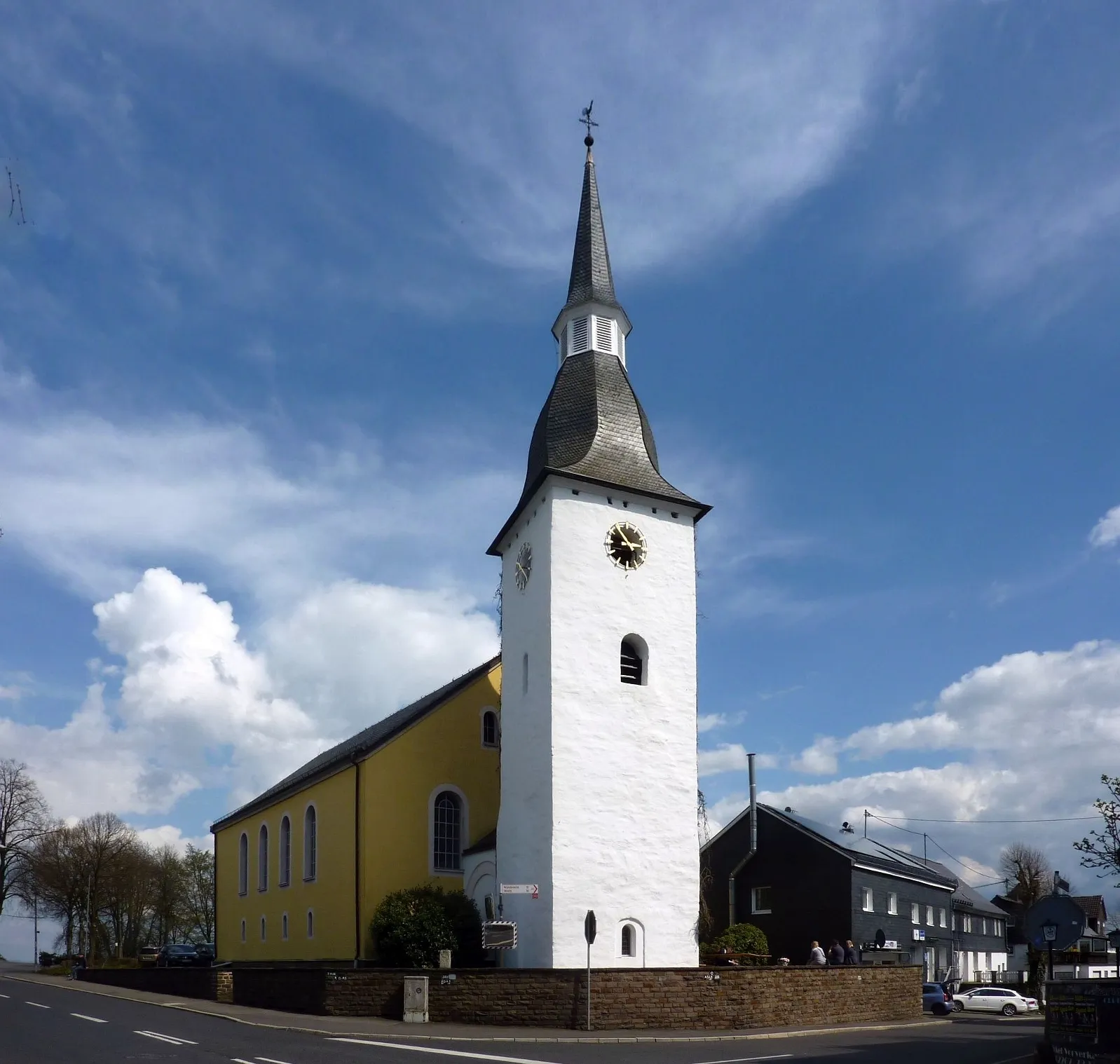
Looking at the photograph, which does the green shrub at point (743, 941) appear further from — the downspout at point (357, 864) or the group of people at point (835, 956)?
the downspout at point (357, 864)

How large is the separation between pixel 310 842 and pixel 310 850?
0.24 meters

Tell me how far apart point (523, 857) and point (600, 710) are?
12.9ft

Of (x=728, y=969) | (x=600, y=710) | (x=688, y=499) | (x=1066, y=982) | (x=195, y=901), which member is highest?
(x=688, y=499)

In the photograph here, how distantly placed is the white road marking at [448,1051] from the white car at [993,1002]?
26.9 m

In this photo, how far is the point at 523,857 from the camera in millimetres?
27062

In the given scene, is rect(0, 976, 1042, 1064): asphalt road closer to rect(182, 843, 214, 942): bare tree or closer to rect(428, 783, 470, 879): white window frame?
rect(428, 783, 470, 879): white window frame

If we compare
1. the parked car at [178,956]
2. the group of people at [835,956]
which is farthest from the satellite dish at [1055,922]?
the parked car at [178,956]

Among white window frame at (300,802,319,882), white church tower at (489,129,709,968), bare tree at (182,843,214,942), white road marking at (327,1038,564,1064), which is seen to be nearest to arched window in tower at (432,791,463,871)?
white church tower at (489,129,709,968)

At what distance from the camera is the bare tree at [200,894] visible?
80188 mm

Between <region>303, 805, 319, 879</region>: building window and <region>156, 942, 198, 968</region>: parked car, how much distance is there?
39.7 ft

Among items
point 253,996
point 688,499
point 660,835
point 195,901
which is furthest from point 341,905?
point 195,901

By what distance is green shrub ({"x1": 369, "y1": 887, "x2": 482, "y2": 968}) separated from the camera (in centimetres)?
2831

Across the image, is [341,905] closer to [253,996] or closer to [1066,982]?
[253,996]

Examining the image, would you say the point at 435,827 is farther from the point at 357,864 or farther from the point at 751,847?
the point at 751,847
